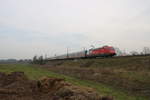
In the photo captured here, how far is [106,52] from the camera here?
140 feet

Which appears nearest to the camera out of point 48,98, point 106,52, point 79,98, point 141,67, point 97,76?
point 79,98

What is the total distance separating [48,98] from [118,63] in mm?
24031

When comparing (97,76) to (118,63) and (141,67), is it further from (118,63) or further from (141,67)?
(118,63)

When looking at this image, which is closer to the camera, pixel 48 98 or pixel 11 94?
pixel 48 98

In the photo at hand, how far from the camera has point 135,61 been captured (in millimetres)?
29422

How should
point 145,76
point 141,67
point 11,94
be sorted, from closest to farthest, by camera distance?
point 11,94 < point 145,76 < point 141,67

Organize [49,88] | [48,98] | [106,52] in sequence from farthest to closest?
[106,52]
[49,88]
[48,98]

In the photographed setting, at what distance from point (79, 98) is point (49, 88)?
461 cm

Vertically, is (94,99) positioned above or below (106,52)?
below

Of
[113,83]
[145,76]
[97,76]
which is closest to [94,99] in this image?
[113,83]

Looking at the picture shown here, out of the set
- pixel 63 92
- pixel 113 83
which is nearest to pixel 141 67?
pixel 113 83

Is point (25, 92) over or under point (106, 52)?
under

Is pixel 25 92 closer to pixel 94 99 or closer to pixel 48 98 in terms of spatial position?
pixel 48 98

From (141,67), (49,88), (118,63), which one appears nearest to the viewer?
(49,88)
